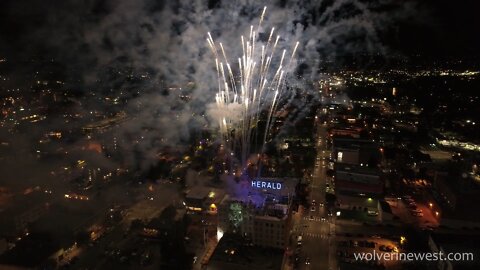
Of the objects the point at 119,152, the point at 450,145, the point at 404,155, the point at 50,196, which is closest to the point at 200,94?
the point at 119,152

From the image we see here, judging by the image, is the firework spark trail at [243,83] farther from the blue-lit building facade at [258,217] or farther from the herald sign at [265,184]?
the blue-lit building facade at [258,217]

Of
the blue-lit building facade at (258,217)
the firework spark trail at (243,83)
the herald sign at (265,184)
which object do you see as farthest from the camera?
the herald sign at (265,184)

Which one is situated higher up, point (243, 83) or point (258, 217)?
point (243, 83)

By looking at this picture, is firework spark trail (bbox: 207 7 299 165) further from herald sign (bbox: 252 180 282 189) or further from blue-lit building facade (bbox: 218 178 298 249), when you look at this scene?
Result: blue-lit building facade (bbox: 218 178 298 249)

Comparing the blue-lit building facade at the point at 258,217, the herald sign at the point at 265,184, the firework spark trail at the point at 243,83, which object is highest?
the firework spark trail at the point at 243,83

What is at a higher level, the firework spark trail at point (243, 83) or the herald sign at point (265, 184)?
the firework spark trail at point (243, 83)

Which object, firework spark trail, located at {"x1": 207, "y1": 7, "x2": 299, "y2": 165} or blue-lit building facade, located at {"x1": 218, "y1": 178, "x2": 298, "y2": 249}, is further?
firework spark trail, located at {"x1": 207, "y1": 7, "x2": 299, "y2": 165}

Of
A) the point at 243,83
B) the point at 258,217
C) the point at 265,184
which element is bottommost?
the point at 258,217

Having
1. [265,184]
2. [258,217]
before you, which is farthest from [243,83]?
[258,217]

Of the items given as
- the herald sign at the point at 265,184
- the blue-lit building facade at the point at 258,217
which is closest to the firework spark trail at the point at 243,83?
the herald sign at the point at 265,184

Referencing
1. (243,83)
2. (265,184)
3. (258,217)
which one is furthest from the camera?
(265,184)

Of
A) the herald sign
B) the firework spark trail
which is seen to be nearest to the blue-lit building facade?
the herald sign

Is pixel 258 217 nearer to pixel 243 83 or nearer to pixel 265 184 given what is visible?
pixel 265 184
